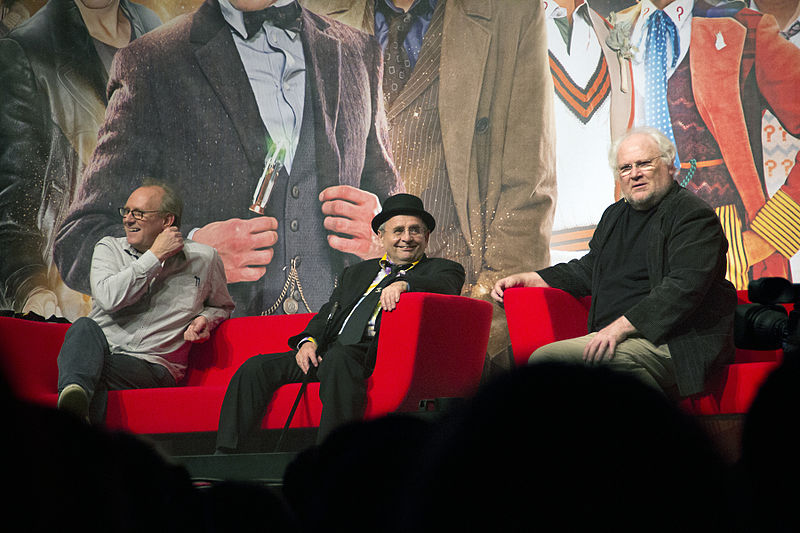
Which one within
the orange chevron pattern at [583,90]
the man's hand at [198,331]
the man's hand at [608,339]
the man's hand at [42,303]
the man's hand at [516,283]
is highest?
the orange chevron pattern at [583,90]

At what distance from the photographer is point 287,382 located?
11.8 feet

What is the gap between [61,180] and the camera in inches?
221

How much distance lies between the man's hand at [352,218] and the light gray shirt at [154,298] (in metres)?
1.31

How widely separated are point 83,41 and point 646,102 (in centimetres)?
392

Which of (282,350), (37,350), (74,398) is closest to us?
(74,398)

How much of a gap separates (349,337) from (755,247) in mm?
2633

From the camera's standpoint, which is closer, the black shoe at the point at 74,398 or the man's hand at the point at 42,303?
the black shoe at the point at 74,398

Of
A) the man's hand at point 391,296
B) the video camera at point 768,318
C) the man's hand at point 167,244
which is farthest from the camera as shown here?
the man's hand at point 167,244

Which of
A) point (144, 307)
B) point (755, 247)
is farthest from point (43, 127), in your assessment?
point (755, 247)

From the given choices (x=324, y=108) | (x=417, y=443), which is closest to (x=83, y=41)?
(x=324, y=108)

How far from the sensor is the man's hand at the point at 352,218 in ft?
17.5

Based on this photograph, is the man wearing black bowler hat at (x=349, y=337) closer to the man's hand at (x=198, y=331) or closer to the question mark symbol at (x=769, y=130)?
the man's hand at (x=198, y=331)

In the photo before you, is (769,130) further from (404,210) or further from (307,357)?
(307,357)

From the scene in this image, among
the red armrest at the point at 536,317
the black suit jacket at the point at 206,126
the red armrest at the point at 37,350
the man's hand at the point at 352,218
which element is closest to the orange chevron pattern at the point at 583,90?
the black suit jacket at the point at 206,126
